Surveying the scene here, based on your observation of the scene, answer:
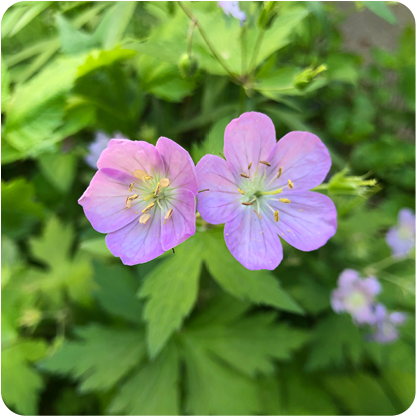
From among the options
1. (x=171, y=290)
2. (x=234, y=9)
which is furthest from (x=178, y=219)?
(x=234, y=9)

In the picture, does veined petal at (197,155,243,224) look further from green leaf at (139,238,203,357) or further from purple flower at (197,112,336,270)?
green leaf at (139,238,203,357)

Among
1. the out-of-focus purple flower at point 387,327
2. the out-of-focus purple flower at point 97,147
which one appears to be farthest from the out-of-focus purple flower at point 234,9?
the out-of-focus purple flower at point 387,327

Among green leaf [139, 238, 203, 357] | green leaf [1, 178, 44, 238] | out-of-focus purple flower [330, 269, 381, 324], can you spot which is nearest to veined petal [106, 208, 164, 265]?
green leaf [139, 238, 203, 357]

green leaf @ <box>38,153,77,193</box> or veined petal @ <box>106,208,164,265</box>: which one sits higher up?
veined petal @ <box>106,208,164,265</box>

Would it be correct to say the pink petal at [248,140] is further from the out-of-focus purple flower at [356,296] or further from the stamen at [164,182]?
the out-of-focus purple flower at [356,296]

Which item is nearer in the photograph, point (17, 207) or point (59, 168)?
point (17, 207)

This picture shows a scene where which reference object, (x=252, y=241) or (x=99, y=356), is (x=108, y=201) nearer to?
(x=252, y=241)

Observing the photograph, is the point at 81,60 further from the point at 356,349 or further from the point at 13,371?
the point at 356,349
